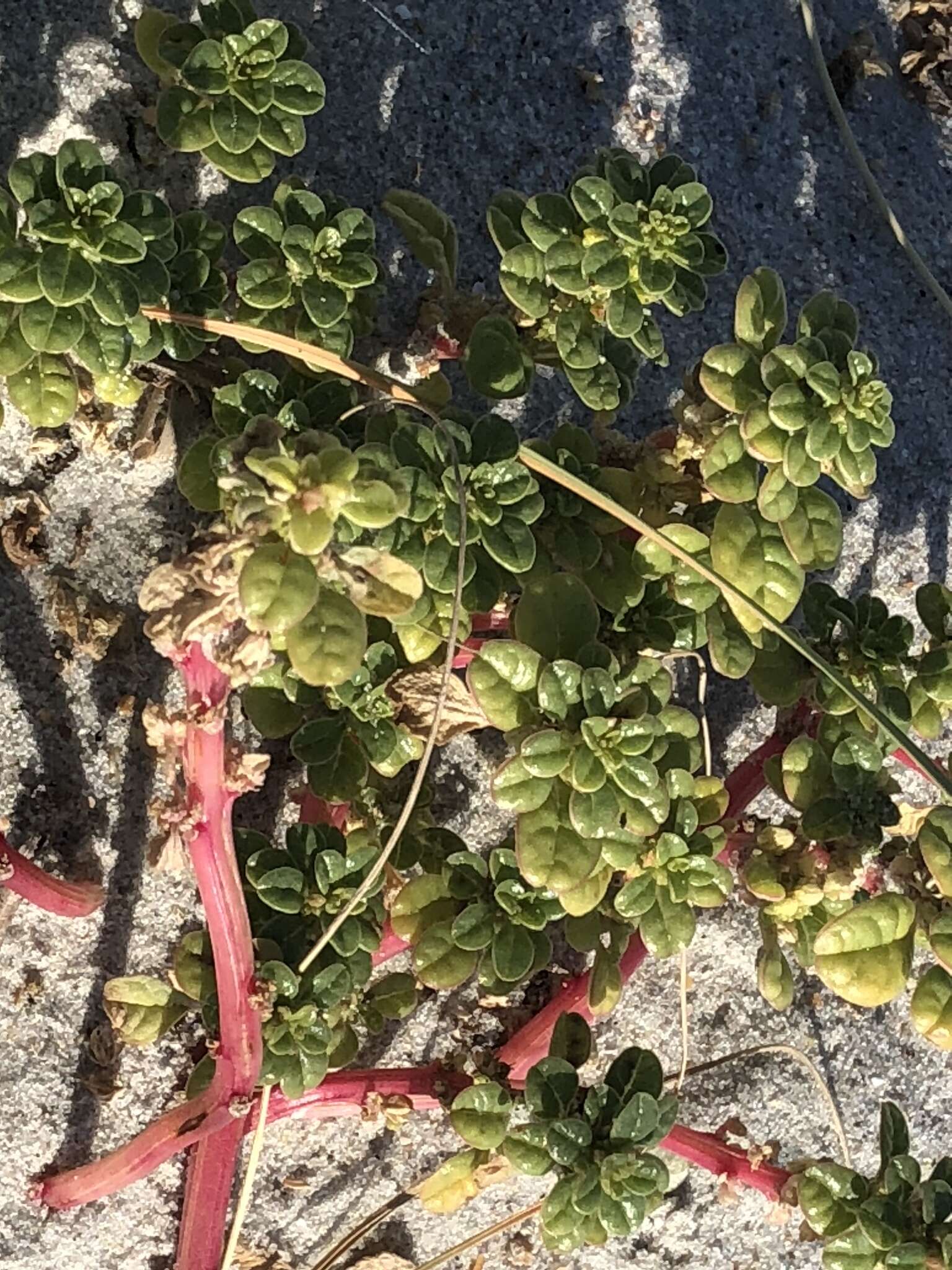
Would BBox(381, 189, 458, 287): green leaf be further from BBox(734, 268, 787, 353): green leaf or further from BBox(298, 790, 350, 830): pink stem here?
BBox(298, 790, 350, 830): pink stem

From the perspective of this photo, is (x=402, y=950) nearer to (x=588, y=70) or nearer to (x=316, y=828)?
(x=316, y=828)

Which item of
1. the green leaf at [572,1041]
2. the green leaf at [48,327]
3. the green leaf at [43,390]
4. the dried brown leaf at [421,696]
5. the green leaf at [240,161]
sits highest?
the green leaf at [240,161]

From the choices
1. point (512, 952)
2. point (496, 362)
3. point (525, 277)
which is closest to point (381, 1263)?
point (512, 952)

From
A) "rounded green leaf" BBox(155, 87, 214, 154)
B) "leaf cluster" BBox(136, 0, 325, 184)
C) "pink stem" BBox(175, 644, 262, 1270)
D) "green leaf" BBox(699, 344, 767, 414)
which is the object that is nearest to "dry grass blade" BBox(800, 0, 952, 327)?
"green leaf" BBox(699, 344, 767, 414)

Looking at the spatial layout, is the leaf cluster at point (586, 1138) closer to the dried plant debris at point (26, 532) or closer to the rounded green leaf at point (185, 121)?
the dried plant debris at point (26, 532)

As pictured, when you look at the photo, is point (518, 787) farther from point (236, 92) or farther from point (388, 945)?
point (236, 92)

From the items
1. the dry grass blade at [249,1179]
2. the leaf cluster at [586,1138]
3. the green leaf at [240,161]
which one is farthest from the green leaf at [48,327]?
A: the leaf cluster at [586,1138]
